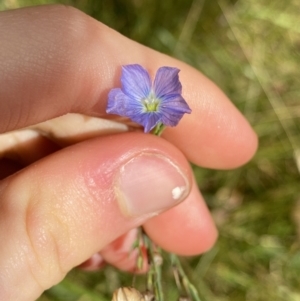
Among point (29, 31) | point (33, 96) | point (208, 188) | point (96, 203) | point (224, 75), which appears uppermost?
point (29, 31)

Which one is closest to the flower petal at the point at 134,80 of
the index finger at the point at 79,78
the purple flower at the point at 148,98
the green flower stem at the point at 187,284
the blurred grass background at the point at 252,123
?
the purple flower at the point at 148,98

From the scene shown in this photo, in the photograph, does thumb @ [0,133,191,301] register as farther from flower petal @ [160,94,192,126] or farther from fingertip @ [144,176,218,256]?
fingertip @ [144,176,218,256]

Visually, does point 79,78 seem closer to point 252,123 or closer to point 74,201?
point 74,201

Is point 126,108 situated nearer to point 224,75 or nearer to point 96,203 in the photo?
point 96,203

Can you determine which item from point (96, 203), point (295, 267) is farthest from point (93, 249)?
point (295, 267)

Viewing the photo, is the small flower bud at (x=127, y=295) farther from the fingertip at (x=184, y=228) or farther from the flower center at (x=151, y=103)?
the fingertip at (x=184, y=228)

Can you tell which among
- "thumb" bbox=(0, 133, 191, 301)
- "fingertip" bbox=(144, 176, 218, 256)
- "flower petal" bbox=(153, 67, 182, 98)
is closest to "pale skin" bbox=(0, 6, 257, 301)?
"thumb" bbox=(0, 133, 191, 301)

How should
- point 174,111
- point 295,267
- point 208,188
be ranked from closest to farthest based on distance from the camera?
point 174,111 < point 295,267 < point 208,188
